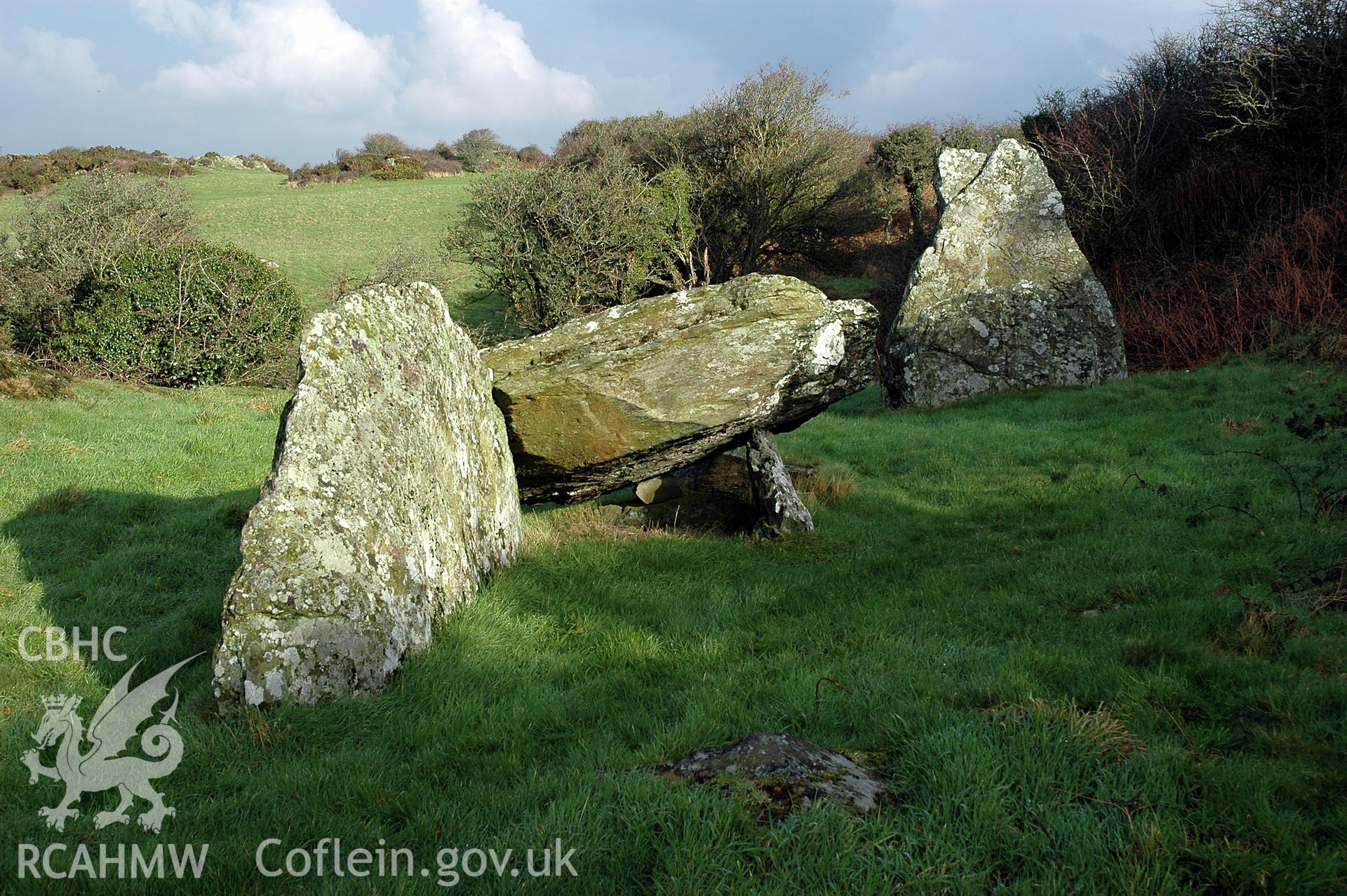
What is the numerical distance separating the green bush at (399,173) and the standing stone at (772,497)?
6207cm

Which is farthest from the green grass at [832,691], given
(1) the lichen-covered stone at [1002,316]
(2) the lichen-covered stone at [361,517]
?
(1) the lichen-covered stone at [1002,316]

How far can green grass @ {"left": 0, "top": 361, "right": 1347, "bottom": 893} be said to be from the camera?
3303 millimetres

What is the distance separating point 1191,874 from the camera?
3.14 m

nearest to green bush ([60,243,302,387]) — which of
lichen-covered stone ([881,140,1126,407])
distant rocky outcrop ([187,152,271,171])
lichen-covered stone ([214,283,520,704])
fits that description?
lichen-covered stone ([214,283,520,704])

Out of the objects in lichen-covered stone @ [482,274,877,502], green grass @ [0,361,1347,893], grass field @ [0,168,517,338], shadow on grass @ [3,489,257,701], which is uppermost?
grass field @ [0,168,517,338]

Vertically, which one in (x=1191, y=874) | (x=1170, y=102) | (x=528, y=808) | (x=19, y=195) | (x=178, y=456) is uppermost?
(x=19, y=195)

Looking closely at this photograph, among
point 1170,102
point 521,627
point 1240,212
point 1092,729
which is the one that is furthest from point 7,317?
point 1170,102

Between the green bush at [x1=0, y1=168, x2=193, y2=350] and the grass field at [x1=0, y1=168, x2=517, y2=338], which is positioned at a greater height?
the grass field at [x1=0, y1=168, x2=517, y2=338]

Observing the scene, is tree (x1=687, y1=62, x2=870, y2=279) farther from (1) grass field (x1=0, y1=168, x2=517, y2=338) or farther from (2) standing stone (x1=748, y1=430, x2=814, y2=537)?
(2) standing stone (x1=748, y1=430, x2=814, y2=537)

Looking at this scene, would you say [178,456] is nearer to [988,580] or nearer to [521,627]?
[521,627]

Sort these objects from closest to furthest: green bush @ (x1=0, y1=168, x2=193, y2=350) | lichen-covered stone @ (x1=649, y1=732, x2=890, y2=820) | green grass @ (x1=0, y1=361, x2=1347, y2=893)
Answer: green grass @ (x1=0, y1=361, x2=1347, y2=893) → lichen-covered stone @ (x1=649, y1=732, x2=890, y2=820) → green bush @ (x1=0, y1=168, x2=193, y2=350)

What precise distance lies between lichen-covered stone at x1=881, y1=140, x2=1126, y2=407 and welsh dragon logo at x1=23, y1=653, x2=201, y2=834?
13.5 metres

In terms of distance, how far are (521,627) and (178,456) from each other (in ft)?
26.5

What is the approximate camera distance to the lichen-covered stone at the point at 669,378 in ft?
26.7
